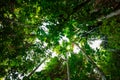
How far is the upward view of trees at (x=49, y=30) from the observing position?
27.6 feet

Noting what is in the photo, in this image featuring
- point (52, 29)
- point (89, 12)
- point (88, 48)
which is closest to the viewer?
point (52, 29)

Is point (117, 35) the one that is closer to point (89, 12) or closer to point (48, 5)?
point (89, 12)

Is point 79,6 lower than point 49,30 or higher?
higher

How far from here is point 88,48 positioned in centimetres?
1212

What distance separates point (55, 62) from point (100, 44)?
353cm

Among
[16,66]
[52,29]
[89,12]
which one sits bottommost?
[16,66]

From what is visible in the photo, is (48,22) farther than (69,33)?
No

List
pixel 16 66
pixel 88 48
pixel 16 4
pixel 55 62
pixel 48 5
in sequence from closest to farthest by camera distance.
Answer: pixel 48 5
pixel 16 4
pixel 16 66
pixel 88 48
pixel 55 62

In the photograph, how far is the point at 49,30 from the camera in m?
8.53

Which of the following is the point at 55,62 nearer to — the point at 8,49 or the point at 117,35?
the point at 8,49

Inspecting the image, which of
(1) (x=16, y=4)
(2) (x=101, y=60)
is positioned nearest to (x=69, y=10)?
(1) (x=16, y=4)

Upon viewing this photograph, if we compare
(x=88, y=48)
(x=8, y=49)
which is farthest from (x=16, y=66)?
(x=88, y=48)

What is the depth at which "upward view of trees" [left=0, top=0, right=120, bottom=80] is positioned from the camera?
27.6 feet

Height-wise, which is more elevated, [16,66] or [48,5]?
[48,5]
